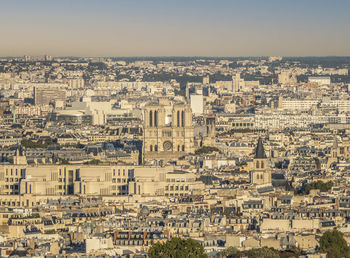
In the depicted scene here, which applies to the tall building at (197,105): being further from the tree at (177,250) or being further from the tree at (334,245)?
the tree at (177,250)

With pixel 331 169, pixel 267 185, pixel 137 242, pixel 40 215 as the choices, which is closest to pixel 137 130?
pixel 331 169

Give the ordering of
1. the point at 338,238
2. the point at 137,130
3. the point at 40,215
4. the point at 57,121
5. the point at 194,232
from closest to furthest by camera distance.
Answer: the point at 338,238, the point at 194,232, the point at 40,215, the point at 137,130, the point at 57,121

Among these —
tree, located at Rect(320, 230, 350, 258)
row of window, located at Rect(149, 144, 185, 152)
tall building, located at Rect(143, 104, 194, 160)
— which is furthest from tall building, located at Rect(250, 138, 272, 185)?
tree, located at Rect(320, 230, 350, 258)

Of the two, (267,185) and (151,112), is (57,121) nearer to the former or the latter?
(151,112)

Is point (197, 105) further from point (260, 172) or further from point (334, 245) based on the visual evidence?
point (334, 245)

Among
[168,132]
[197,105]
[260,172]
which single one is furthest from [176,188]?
[197,105]

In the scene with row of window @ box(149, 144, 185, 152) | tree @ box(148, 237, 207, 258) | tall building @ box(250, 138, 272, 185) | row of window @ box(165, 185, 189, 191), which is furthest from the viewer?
row of window @ box(149, 144, 185, 152)

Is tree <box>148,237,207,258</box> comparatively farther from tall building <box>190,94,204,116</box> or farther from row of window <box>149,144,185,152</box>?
tall building <box>190,94,204,116</box>
